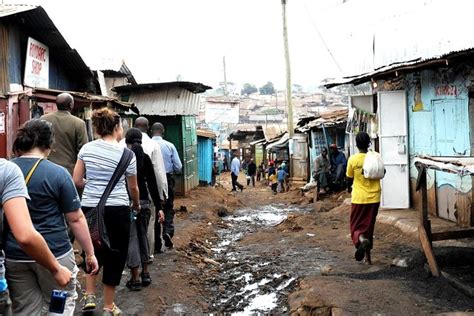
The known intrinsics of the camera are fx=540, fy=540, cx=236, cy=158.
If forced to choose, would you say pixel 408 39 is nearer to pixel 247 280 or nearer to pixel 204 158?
pixel 247 280

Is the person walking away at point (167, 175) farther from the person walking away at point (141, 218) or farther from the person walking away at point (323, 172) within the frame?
the person walking away at point (323, 172)

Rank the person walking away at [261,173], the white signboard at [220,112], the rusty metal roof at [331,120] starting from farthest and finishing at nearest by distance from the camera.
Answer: the person walking away at [261,173] → the white signboard at [220,112] → the rusty metal roof at [331,120]

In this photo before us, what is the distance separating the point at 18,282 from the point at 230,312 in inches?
136

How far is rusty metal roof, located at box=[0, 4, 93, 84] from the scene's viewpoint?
875 cm

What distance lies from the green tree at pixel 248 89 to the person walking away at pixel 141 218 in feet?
313

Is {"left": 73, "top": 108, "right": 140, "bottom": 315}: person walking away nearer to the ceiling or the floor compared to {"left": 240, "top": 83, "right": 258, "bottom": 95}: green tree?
nearer to the floor

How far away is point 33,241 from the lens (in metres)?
2.95

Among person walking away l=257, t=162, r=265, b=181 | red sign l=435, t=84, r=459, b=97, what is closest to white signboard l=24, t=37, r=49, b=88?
red sign l=435, t=84, r=459, b=97

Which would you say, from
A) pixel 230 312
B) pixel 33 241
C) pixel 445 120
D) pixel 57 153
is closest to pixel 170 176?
pixel 57 153

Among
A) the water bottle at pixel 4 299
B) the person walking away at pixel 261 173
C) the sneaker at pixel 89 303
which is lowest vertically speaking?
the person walking away at pixel 261 173

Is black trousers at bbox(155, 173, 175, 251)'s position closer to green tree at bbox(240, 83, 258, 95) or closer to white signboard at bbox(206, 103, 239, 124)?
white signboard at bbox(206, 103, 239, 124)

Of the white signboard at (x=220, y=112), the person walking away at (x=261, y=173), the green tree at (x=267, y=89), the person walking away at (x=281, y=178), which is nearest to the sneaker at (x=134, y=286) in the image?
the person walking away at (x=281, y=178)

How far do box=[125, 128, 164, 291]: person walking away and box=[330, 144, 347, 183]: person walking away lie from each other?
443 inches

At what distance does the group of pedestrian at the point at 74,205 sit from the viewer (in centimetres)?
315
